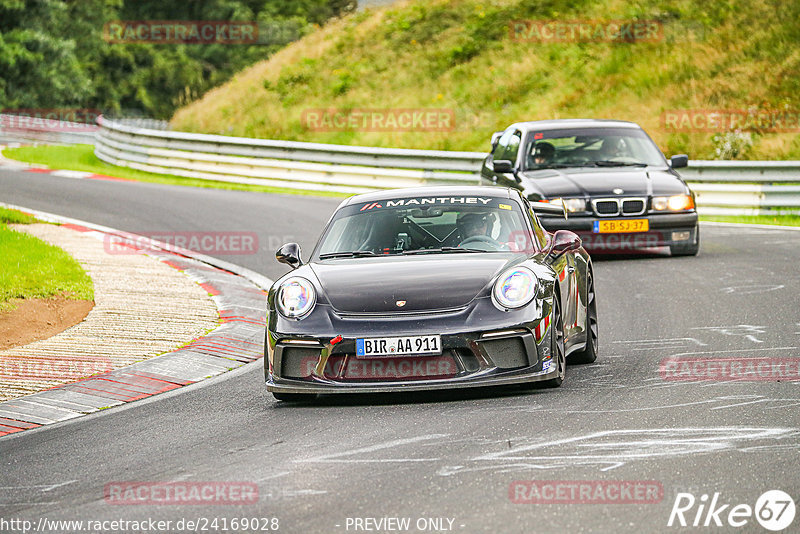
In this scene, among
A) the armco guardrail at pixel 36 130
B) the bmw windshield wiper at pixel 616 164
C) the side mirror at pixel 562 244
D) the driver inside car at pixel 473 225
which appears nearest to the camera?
the side mirror at pixel 562 244

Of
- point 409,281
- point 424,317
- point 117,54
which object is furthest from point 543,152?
point 117,54

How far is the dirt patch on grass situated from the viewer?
10.1 m

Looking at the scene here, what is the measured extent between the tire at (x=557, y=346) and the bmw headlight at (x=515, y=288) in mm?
A: 243

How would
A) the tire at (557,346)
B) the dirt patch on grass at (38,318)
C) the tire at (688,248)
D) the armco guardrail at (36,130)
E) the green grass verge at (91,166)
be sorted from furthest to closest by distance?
the armco guardrail at (36,130) → the green grass verge at (91,166) → the tire at (688,248) → the dirt patch on grass at (38,318) → the tire at (557,346)

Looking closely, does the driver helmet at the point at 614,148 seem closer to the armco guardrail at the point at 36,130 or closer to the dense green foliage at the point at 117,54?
the armco guardrail at the point at 36,130

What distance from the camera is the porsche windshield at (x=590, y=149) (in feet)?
50.4

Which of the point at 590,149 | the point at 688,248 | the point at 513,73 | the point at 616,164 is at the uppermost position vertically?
the point at 513,73

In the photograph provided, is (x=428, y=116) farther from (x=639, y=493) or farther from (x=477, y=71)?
(x=639, y=493)

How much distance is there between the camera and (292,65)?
39656 mm

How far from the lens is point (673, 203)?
14.3 meters

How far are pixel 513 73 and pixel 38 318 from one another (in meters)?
24.0

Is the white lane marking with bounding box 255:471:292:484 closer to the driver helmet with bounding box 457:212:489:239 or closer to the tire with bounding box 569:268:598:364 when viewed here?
the driver helmet with bounding box 457:212:489:239

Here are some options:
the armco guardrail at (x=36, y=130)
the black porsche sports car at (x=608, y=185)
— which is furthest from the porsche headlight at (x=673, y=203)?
the armco guardrail at (x=36, y=130)

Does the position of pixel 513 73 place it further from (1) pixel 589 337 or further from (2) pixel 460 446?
(2) pixel 460 446
